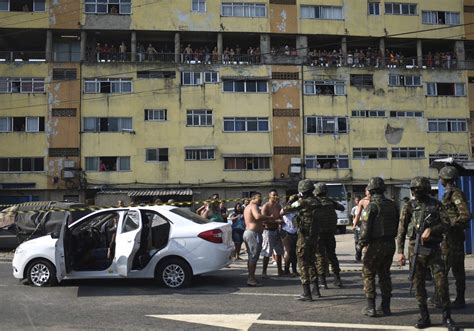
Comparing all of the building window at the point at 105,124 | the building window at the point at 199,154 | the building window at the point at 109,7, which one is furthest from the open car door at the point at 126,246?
the building window at the point at 109,7

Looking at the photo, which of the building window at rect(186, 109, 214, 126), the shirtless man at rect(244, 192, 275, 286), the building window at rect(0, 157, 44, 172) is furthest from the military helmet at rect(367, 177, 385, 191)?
the building window at rect(0, 157, 44, 172)

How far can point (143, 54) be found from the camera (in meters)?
38.3

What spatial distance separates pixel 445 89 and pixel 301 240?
37.8 meters

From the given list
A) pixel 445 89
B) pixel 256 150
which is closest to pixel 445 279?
pixel 256 150

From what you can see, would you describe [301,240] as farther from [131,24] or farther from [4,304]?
[131,24]

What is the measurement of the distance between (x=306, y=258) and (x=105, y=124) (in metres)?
31.4

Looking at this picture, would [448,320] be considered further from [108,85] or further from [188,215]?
[108,85]

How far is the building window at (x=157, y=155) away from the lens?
37.2 metres

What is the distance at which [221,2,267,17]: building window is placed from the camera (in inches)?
1553

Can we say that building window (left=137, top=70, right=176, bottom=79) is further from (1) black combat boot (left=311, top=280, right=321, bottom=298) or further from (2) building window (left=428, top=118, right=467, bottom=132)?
(1) black combat boot (left=311, top=280, right=321, bottom=298)

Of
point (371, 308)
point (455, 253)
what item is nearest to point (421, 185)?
point (455, 253)

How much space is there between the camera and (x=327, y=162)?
38688 mm

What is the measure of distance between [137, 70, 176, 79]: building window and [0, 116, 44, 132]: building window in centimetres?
783

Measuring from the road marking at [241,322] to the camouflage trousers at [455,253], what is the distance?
1382 millimetres
